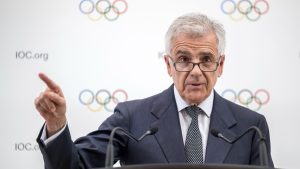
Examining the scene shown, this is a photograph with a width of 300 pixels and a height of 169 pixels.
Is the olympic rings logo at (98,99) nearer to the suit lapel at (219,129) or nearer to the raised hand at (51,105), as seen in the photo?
the suit lapel at (219,129)

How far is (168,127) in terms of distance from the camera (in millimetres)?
2551

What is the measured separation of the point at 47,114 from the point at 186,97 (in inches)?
31.8

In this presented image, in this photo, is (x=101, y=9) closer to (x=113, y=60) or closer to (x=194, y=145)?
(x=113, y=60)

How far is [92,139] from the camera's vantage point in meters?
2.45

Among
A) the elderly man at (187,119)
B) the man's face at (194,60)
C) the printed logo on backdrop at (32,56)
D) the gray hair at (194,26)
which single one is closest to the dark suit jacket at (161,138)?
the elderly man at (187,119)

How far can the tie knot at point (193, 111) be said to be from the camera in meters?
2.62

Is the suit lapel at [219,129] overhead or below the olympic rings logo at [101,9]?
below

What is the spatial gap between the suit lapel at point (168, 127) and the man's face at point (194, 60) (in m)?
0.09

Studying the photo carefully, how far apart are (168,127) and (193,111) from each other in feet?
0.55

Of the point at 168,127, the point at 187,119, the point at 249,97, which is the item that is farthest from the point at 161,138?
the point at 249,97

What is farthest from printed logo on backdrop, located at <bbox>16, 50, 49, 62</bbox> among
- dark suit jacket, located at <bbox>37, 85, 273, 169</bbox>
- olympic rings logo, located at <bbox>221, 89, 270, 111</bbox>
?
olympic rings logo, located at <bbox>221, 89, 270, 111</bbox>

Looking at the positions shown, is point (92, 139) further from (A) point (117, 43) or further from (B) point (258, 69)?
(B) point (258, 69)

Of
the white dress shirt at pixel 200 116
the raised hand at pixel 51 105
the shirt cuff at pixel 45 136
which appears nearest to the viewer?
the raised hand at pixel 51 105

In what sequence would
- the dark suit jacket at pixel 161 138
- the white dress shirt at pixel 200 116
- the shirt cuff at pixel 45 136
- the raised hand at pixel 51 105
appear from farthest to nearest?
the white dress shirt at pixel 200 116 < the dark suit jacket at pixel 161 138 < the shirt cuff at pixel 45 136 < the raised hand at pixel 51 105
